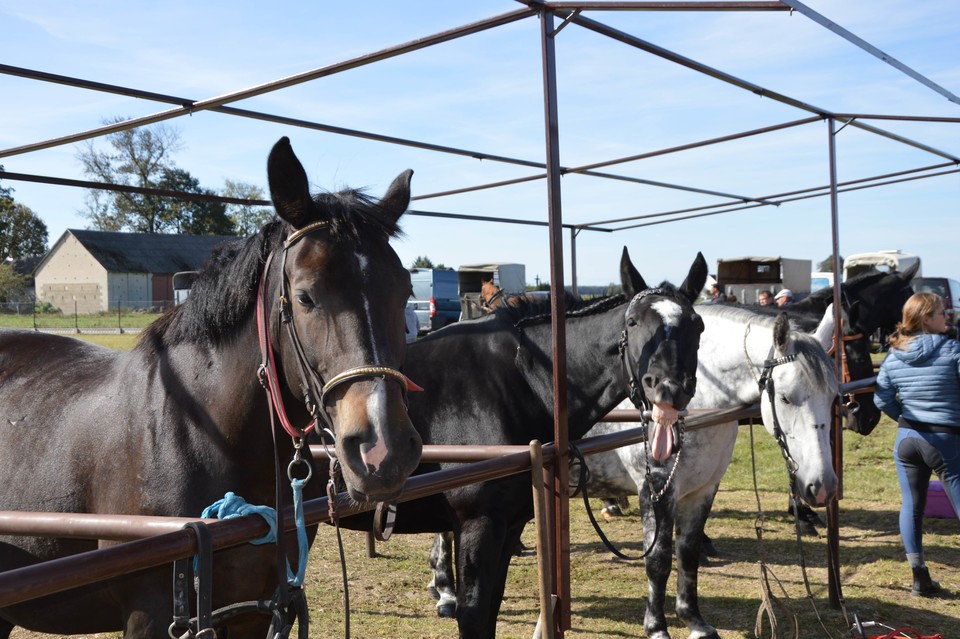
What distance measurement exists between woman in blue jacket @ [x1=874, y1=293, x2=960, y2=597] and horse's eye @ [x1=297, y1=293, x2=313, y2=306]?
4.64 meters

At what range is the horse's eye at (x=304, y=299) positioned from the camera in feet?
5.89

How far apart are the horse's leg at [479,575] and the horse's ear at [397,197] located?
1715mm

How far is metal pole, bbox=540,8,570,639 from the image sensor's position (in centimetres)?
266

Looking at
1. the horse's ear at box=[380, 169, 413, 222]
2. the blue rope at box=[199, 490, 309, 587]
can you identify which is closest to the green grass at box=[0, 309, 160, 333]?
the horse's ear at box=[380, 169, 413, 222]

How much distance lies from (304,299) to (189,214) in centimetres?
4829

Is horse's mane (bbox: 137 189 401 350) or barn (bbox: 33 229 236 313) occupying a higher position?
barn (bbox: 33 229 236 313)

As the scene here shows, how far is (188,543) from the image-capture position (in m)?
1.58

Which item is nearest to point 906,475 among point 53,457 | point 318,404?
point 318,404

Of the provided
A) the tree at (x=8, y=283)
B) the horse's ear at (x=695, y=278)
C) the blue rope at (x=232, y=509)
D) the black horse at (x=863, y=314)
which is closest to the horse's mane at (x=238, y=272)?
the blue rope at (x=232, y=509)

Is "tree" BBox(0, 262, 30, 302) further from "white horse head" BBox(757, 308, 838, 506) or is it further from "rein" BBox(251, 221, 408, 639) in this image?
"rein" BBox(251, 221, 408, 639)

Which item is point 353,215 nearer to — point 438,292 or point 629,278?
point 629,278

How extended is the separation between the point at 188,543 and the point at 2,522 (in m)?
0.55

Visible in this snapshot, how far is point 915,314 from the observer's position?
519cm

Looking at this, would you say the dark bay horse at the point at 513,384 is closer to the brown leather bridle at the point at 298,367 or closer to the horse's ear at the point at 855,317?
A: the brown leather bridle at the point at 298,367
